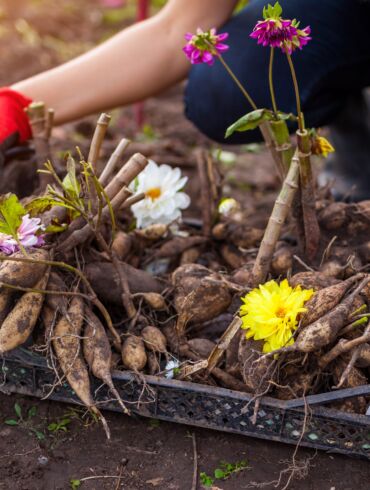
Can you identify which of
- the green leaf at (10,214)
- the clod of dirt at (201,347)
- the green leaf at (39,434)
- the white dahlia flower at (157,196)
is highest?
the green leaf at (10,214)

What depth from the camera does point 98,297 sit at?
4.72 feet

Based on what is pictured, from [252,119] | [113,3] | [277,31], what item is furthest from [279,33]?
[113,3]

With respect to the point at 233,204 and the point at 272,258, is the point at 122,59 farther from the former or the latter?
the point at 272,258

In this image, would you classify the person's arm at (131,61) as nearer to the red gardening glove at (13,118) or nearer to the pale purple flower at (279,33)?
the red gardening glove at (13,118)

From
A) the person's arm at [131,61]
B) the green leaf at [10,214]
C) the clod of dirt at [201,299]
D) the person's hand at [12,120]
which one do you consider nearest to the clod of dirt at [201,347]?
the clod of dirt at [201,299]

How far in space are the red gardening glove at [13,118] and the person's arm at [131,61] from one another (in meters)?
0.20

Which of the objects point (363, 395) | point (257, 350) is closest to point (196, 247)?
point (257, 350)

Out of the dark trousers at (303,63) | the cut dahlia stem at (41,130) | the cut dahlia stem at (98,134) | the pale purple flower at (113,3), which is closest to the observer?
the cut dahlia stem at (98,134)

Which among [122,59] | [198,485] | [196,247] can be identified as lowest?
[198,485]

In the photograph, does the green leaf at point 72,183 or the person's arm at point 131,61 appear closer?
the green leaf at point 72,183

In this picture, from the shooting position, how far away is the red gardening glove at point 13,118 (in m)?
1.63

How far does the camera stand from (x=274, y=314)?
1237 millimetres

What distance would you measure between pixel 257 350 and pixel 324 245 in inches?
13.5

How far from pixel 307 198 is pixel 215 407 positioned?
1.44 ft
